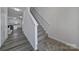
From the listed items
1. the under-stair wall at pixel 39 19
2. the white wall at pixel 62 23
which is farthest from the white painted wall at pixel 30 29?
the white wall at pixel 62 23

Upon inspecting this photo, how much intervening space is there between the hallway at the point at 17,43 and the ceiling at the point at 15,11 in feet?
0.72

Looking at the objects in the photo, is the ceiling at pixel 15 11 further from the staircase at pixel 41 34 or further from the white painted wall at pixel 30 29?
the staircase at pixel 41 34

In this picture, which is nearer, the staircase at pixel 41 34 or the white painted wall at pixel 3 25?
the white painted wall at pixel 3 25

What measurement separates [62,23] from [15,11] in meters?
0.70

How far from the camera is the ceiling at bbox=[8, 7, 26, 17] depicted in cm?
139

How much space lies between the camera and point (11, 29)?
1390mm

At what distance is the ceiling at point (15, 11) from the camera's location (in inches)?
54.6

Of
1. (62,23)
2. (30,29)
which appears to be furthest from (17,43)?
(62,23)

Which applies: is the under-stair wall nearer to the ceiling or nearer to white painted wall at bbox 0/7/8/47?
the ceiling

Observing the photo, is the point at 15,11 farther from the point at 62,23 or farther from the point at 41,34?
the point at 62,23
